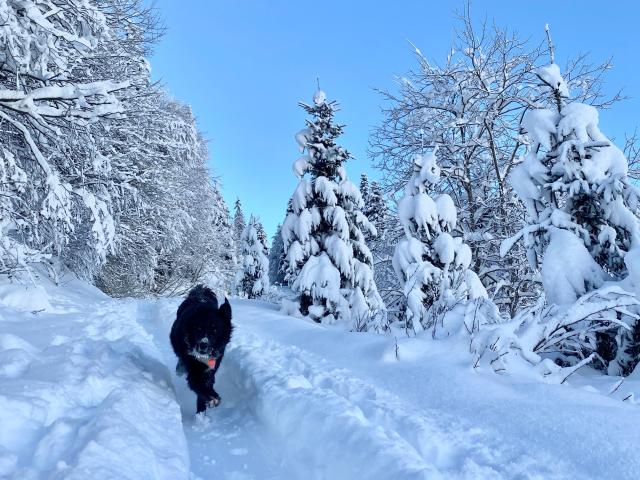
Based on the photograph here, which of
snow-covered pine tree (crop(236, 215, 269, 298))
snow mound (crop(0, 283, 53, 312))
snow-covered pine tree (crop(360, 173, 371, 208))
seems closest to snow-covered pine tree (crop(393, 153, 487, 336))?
snow mound (crop(0, 283, 53, 312))

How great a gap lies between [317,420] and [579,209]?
471 centimetres

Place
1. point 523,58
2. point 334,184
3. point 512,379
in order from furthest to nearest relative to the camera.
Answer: point 334,184 < point 523,58 < point 512,379

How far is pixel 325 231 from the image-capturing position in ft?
47.9

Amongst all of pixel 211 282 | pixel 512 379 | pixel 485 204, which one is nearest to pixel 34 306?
pixel 512 379

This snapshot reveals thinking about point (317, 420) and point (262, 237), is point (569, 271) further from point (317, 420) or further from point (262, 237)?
point (262, 237)

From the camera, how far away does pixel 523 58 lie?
10930mm

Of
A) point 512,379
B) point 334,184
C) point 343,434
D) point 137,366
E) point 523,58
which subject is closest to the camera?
point 343,434

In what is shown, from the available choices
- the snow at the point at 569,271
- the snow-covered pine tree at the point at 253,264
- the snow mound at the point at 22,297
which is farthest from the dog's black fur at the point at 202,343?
the snow-covered pine tree at the point at 253,264

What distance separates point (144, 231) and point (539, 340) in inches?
668

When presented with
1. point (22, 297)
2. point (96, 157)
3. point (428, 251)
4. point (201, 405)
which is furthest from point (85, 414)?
point (96, 157)

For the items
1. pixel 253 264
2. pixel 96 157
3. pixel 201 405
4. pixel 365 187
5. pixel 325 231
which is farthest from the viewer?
pixel 365 187

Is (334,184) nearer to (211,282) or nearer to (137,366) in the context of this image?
(137,366)

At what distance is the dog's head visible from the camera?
5.11 meters

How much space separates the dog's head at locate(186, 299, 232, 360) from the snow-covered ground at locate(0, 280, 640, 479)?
0.56m
